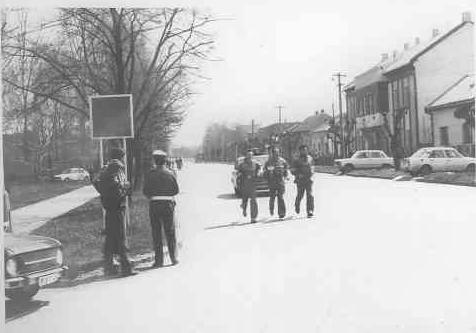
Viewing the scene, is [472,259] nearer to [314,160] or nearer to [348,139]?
[314,160]

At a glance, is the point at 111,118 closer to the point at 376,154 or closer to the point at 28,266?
the point at 28,266

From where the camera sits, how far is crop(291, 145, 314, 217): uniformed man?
392 centimetres

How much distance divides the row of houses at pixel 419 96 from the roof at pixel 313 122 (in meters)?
0.24

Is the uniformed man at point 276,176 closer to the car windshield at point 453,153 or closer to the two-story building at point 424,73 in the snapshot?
the two-story building at point 424,73

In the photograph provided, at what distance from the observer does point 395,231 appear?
412cm

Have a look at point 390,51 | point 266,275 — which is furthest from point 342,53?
point 266,275

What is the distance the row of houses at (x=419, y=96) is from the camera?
13.1ft

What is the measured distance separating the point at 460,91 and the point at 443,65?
0.27 meters

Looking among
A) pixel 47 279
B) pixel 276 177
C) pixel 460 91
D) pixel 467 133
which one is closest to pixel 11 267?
pixel 47 279

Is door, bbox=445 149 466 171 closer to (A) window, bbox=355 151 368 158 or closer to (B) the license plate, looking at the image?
(A) window, bbox=355 151 368 158

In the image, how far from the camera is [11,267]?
3.22 meters

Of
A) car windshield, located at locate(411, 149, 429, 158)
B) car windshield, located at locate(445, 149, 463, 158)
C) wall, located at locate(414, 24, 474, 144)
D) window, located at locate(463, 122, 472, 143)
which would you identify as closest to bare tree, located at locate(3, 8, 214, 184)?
wall, located at locate(414, 24, 474, 144)

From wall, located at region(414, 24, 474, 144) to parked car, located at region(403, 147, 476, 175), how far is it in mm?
393

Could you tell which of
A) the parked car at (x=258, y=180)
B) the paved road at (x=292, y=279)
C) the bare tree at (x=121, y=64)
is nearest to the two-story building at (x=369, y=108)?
the paved road at (x=292, y=279)
